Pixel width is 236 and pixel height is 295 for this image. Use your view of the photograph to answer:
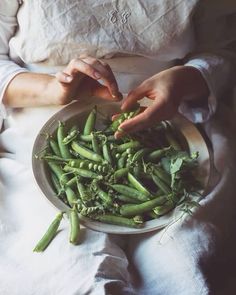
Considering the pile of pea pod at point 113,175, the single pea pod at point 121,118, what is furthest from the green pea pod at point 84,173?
the single pea pod at point 121,118

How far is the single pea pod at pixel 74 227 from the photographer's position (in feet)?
3.05

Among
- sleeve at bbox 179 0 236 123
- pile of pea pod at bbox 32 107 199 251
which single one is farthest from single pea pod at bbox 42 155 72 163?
sleeve at bbox 179 0 236 123

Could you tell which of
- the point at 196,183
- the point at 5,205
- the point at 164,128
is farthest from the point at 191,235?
the point at 5,205

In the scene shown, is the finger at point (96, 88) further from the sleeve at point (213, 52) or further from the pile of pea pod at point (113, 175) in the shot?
the sleeve at point (213, 52)

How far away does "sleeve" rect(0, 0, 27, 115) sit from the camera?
42.6 inches

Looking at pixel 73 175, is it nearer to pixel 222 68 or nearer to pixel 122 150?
pixel 122 150

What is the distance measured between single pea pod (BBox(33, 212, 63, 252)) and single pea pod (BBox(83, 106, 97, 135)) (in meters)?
0.17

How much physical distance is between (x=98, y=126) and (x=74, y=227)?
→ 226 mm

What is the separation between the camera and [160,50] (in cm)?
110

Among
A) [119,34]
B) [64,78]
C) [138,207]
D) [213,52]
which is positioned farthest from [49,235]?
[213,52]

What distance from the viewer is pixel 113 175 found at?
981 mm

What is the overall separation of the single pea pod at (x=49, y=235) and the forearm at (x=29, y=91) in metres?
0.22

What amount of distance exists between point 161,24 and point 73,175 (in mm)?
313

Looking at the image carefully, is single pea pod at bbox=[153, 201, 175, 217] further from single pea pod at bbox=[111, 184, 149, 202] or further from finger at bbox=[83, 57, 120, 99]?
finger at bbox=[83, 57, 120, 99]
